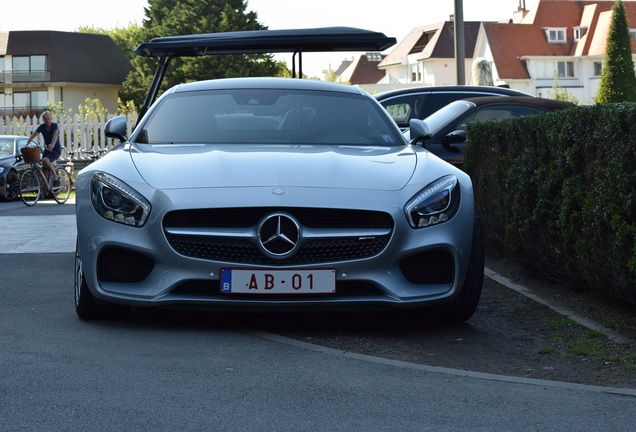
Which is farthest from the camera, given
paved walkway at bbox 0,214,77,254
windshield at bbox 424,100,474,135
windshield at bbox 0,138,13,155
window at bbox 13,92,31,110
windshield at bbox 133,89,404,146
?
window at bbox 13,92,31,110

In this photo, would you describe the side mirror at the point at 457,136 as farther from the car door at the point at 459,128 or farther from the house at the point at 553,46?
the house at the point at 553,46

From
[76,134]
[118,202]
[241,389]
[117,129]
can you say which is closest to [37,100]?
[76,134]

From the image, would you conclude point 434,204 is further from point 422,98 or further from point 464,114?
point 422,98

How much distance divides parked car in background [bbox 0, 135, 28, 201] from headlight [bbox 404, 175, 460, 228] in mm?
18699

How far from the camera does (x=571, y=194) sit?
7.80 m

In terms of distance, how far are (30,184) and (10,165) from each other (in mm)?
1705

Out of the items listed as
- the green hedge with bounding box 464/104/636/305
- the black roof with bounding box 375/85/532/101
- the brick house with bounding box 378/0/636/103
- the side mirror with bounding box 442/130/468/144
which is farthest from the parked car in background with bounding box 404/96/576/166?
the brick house with bounding box 378/0/636/103

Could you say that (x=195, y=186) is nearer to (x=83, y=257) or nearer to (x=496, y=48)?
(x=83, y=257)

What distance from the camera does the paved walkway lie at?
12102 mm

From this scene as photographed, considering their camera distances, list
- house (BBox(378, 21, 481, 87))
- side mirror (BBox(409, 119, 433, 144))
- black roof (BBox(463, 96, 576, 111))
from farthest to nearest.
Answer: house (BBox(378, 21, 481, 87))
black roof (BBox(463, 96, 576, 111))
side mirror (BBox(409, 119, 433, 144))

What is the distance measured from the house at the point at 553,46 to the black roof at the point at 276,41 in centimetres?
9579

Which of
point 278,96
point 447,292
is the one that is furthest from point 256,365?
point 278,96

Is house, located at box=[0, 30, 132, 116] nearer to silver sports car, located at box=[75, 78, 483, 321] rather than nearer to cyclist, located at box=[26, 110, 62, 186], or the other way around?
cyclist, located at box=[26, 110, 62, 186]

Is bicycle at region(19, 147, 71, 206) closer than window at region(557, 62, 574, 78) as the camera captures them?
Yes
